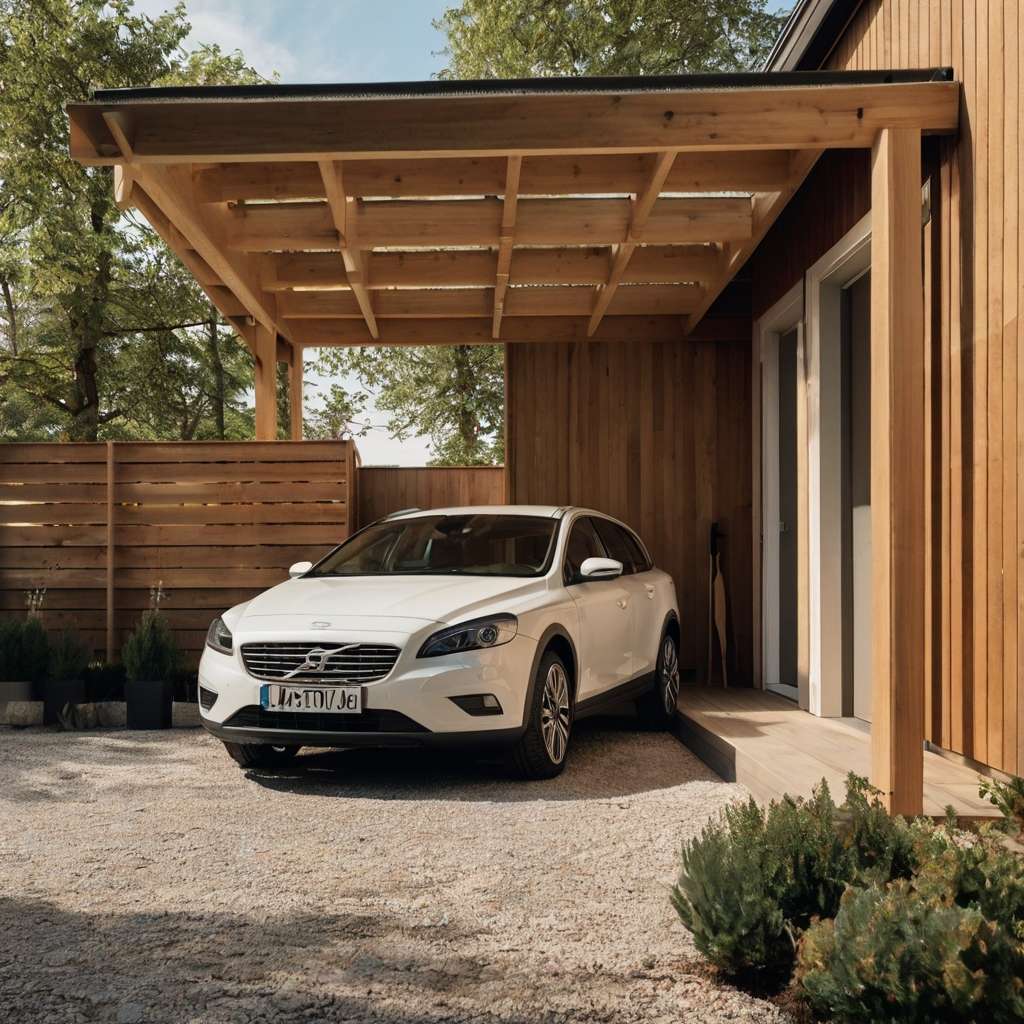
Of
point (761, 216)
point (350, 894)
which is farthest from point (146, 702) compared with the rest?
point (761, 216)

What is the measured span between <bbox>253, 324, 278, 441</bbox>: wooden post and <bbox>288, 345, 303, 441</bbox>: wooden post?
391 millimetres

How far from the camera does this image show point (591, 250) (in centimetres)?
949

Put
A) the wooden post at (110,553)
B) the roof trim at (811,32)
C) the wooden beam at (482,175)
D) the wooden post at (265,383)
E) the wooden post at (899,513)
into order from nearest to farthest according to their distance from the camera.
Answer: the wooden post at (899,513), the wooden beam at (482,175), the roof trim at (811,32), the wooden post at (110,553), the wooden post at (265,383)

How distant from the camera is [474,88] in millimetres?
5820

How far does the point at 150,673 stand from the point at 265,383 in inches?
137

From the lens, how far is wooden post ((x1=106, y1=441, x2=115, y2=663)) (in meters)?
9.88

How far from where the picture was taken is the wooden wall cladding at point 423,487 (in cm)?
1134

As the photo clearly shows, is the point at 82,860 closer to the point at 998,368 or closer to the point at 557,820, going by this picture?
the point at 557,820

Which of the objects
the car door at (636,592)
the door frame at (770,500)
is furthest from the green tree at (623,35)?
the car door at (636,592)

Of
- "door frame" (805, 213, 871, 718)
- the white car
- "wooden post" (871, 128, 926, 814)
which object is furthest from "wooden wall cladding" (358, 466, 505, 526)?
"wooden post" (871, 128, 926, 814)

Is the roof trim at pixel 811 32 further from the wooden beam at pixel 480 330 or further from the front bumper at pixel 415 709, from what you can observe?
the front bumper at pixel 415 709

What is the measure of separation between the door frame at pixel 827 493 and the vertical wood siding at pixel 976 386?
184 centimetres

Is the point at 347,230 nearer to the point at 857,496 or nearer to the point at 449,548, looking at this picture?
the point at 449,548

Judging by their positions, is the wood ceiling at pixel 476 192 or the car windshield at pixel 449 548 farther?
the car windshield at pixel 449 548
